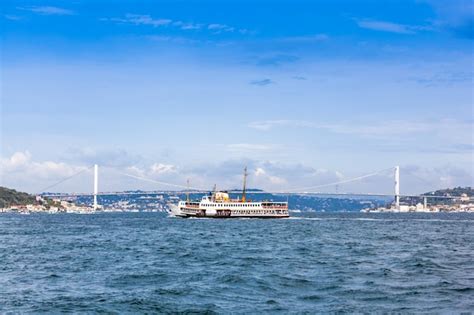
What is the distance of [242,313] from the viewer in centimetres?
2147

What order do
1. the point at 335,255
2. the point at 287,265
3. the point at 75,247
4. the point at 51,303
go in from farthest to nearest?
the point at 75,247, the point at 335,255, the point at 287,265, the point at 51,303

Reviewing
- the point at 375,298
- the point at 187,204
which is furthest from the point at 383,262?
the point at 187,204

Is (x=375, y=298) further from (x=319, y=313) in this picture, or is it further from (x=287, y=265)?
(x=287, y=265)

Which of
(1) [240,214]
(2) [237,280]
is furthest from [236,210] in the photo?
(2) [237,280]

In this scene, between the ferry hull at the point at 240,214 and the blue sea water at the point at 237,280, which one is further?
the ferry hull at the point at 240,214

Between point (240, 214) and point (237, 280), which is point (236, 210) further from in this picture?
point (237, 280)

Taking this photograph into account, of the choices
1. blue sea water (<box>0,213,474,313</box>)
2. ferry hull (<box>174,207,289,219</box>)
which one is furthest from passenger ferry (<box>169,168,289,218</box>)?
blue sea water (<box>0,213,474,313</box>)

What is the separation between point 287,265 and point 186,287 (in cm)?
945

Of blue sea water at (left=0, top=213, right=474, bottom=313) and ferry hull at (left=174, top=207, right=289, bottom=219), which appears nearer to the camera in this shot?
blue sea water at (left=0, top=213, right=474, bottom=313)

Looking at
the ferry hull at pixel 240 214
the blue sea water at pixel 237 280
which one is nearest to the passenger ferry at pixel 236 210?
the ferry hull at pixel 240 214

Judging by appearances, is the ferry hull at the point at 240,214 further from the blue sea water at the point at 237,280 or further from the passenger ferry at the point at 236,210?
the blue sea water at the point at 237,280

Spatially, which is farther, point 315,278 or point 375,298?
point 315,278

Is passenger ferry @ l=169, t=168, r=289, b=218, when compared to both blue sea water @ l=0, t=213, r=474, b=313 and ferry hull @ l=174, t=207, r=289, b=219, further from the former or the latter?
blue sea water @ l=0, t=213, r=474, b=313

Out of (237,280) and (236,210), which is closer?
(237,280)
